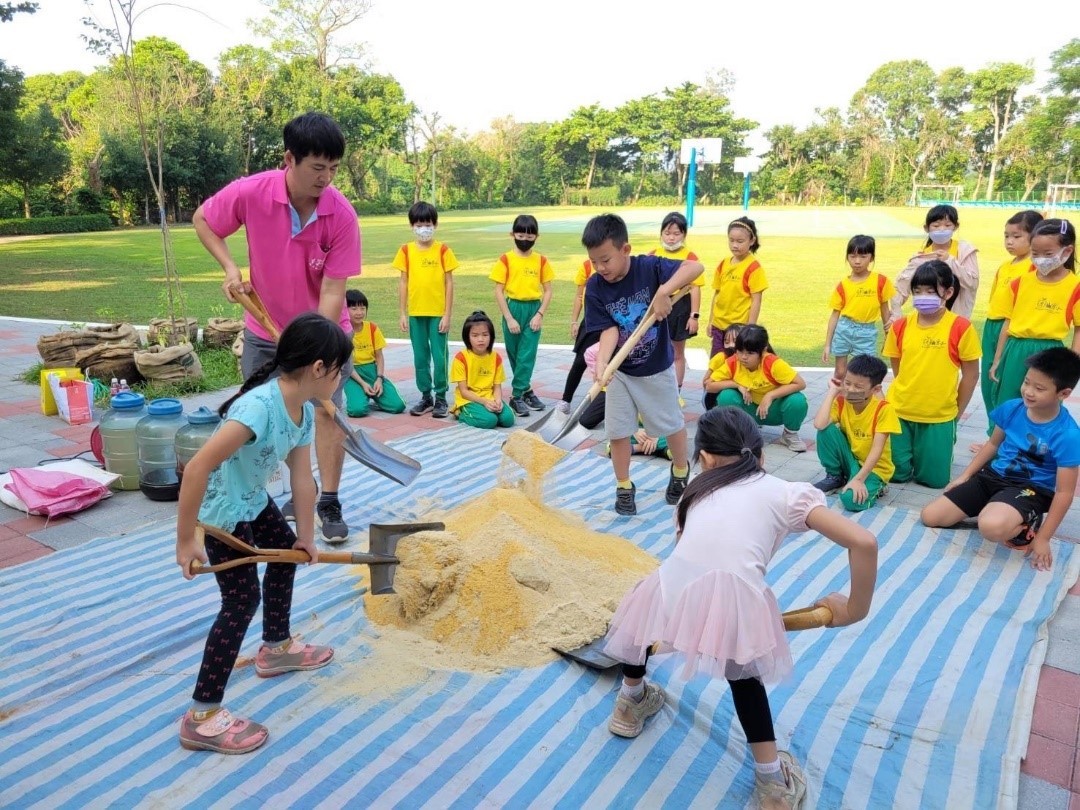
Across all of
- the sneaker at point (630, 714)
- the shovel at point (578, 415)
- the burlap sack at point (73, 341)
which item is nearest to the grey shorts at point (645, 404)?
the shovel at point (578, 415)

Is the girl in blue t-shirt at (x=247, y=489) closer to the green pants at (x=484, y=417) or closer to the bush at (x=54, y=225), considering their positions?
the green pants at (x=484, y=417)

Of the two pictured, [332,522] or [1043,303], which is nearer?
[332,522]

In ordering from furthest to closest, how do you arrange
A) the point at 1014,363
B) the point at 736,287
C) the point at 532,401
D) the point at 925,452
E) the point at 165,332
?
1. the point at 165,332
2. the point at 532,401
3. the point at 736,287
4. the point at 1014,363
5. the point at 925,452

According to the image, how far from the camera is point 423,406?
575cm

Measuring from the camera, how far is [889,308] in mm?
5543

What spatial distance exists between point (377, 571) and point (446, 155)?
4719cm

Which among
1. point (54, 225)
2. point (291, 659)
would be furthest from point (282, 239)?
point (54, 225)

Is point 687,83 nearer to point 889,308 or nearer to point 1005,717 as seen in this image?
point 889,308

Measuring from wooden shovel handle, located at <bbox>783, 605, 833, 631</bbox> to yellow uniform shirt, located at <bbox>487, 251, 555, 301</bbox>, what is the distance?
409 cm

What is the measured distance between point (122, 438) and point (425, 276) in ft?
7.80

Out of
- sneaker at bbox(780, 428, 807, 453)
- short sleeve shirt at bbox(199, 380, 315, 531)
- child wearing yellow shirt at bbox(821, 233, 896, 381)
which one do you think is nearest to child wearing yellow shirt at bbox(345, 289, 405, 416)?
sneaker at bbox(780, 428, 807, 453)

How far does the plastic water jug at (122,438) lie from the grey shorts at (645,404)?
2.42 metres

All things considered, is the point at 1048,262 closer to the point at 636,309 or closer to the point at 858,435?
the point at 858,435

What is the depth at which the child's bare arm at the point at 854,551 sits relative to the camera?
5.48 ft
